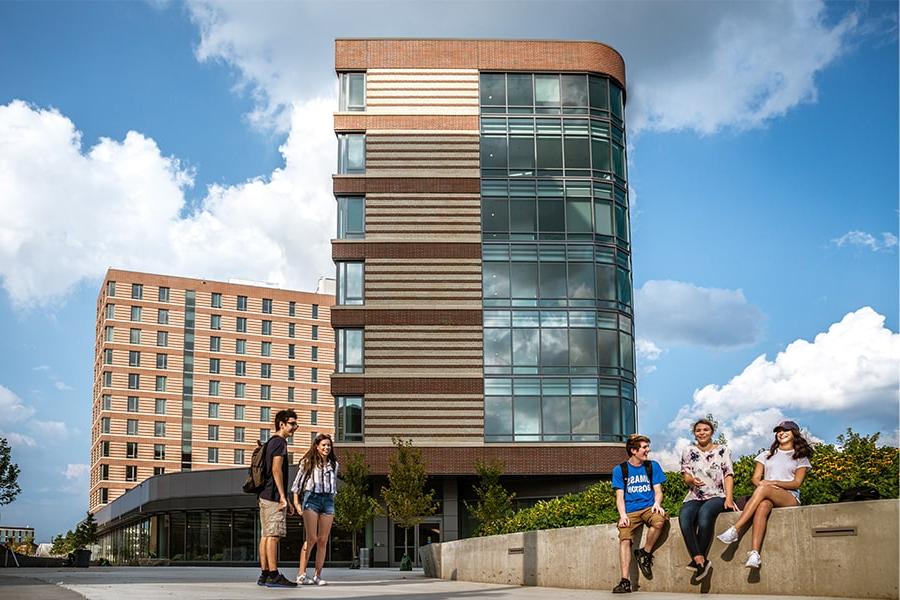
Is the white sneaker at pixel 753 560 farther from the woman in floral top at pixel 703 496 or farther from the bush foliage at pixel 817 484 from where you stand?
the bush foliage at pixel 817 484

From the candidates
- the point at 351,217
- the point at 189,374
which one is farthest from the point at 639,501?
the point at 189,374

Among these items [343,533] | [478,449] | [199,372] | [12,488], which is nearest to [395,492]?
[478,449]

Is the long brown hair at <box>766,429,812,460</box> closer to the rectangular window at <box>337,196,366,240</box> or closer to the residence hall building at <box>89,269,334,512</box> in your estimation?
the rectangular window at <box>337,196,366,240</box>

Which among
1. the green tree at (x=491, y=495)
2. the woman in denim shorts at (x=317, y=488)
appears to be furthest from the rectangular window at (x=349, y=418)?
the woman in denim shorts at (x=317, y=488)

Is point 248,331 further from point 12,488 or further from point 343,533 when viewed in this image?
point 343,533

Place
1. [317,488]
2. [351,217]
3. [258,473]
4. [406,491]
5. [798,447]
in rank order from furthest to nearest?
1. [351,217]
2. [406,491]
3. [317,488]
4. [258,473]
5. [798,447]

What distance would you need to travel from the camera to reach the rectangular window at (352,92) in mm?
47688

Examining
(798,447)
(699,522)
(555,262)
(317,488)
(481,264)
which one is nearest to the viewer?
(798,447)

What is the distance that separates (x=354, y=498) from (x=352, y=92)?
17.2 m

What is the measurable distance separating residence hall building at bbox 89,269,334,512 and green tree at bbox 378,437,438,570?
6461 centimetres

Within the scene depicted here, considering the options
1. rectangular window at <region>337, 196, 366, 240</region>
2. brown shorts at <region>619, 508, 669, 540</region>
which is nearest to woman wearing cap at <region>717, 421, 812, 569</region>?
brown shorts at <region>619, 508, 669, 540</region>

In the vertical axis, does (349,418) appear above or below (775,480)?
above

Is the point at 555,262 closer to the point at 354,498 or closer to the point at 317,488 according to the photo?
the point at 354,498

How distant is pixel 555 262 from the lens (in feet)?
149
